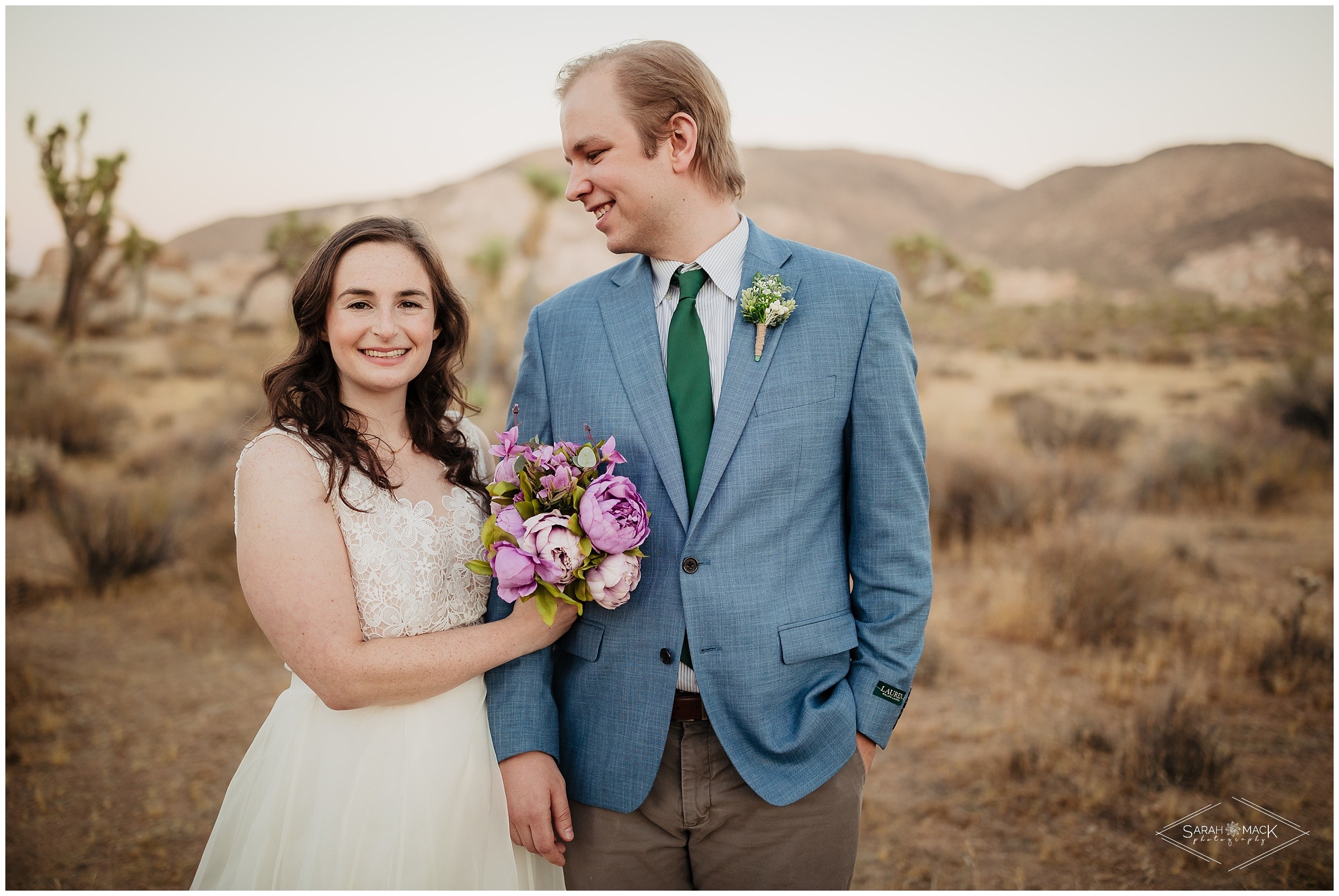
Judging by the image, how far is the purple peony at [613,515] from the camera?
1.75 m

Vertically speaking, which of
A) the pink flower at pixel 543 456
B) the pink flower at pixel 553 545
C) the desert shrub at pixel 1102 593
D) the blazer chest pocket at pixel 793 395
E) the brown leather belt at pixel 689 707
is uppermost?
the blazer chest pocket at pixel 793 395

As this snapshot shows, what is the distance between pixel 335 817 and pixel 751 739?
117 centimetres

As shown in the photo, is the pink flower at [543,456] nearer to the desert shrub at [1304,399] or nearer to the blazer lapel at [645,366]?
the blazer lapel at [645,366]

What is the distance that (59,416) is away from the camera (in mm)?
11320

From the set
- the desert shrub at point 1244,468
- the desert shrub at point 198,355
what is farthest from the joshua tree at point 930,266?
the desert shrub at point 198,355

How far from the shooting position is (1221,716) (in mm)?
5008

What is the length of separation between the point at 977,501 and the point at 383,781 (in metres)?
7.45

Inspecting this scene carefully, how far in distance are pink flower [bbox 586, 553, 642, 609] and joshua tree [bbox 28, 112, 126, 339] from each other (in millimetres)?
17177

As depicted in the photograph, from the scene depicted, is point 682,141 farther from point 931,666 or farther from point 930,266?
point 930,266

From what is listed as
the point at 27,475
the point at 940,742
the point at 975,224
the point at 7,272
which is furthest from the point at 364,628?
the point at 975,224

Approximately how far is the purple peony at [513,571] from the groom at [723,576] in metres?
0.37

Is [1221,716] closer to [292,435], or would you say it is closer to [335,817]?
[335,817]

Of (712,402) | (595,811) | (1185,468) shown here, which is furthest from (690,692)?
(1185,468)

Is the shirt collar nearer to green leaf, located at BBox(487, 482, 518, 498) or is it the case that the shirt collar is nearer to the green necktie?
the green necktie
